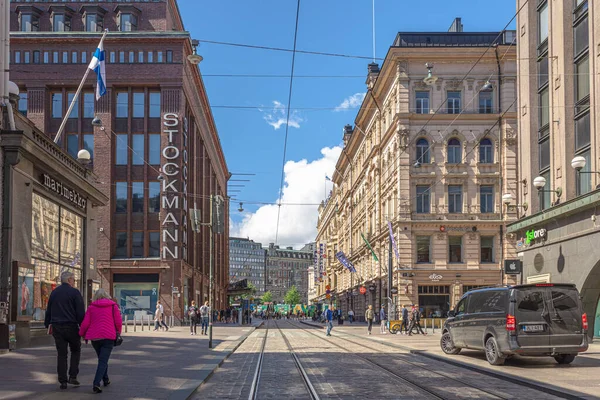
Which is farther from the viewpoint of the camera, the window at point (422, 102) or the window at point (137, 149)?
the window at point (137, 149)

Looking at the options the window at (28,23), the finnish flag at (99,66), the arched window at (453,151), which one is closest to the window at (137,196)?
the window at (28,23)

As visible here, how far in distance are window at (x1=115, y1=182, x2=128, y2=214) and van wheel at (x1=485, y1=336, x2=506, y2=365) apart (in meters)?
39.4

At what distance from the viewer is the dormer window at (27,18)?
180ft

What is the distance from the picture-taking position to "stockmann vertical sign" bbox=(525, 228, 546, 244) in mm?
28345

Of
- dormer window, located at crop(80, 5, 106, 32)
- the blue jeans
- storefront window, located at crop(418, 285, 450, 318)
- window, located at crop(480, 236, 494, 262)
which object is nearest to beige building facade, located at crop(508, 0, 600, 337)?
the blue jeans

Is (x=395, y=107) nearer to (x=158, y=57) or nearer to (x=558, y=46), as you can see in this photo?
(x=158, y=57)

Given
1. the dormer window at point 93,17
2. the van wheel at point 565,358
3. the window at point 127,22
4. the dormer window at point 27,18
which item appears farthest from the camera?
the dormer window at point 93,17

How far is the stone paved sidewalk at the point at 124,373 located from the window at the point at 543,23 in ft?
59.7

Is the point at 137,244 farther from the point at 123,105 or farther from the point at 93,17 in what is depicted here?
the point at 93,17

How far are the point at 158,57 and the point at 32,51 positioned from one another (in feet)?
29.4

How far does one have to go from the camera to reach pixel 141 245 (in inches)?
2079

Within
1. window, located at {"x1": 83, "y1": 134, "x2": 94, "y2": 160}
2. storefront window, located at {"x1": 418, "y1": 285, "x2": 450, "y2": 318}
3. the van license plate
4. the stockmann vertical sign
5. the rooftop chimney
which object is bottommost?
storefront window, located at {"x1": 418, "y1": 285, "x2": 450, "y2": 318}

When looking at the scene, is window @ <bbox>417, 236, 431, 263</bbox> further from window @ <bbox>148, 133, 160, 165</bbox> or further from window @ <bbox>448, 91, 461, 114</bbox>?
window @ <bbox>148, 133, 160, 165</bbox>

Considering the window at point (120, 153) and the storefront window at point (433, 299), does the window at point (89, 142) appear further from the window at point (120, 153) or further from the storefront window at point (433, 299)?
the storefront window at point (433, 299)
